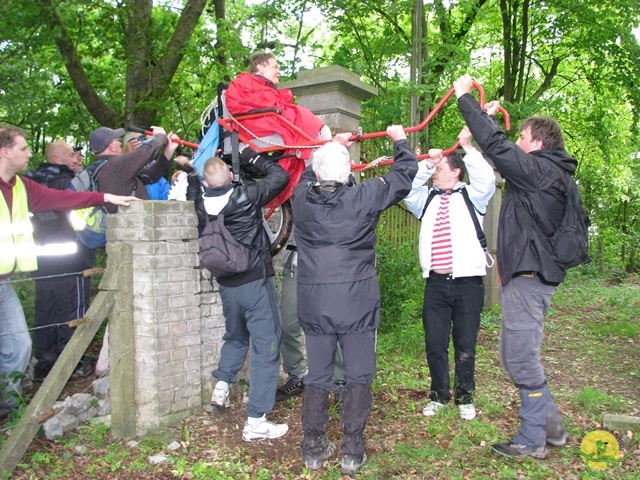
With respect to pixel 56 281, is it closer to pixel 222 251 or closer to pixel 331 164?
pixel 222 251

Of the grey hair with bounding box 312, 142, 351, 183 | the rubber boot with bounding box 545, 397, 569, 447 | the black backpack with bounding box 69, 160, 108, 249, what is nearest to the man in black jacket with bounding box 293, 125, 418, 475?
the grey hair with bounding box 312, 142, 351, 183

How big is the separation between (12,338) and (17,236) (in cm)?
73

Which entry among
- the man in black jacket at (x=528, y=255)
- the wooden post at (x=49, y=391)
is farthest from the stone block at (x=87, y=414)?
the man in black jacket at (x=528, y=255)

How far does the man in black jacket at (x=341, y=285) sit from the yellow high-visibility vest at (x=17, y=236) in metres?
1.95

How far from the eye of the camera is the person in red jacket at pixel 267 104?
424cm

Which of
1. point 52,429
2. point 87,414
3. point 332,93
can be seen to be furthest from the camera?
point 332,93

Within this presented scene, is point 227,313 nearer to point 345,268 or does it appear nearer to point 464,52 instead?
point 345,268

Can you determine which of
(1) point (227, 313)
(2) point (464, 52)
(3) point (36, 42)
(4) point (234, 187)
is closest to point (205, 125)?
(4) point (234, 187)

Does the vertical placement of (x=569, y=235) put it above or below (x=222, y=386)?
above

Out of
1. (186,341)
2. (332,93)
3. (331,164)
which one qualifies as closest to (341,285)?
(331,164)

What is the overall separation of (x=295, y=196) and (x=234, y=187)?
1.53ft

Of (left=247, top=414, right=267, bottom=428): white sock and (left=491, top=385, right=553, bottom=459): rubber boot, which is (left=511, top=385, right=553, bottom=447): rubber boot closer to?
(left=491, top=385, right=553, bottom=459): rubber boot

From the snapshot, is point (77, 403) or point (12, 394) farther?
point (77, 403)

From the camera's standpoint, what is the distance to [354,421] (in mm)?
3621
